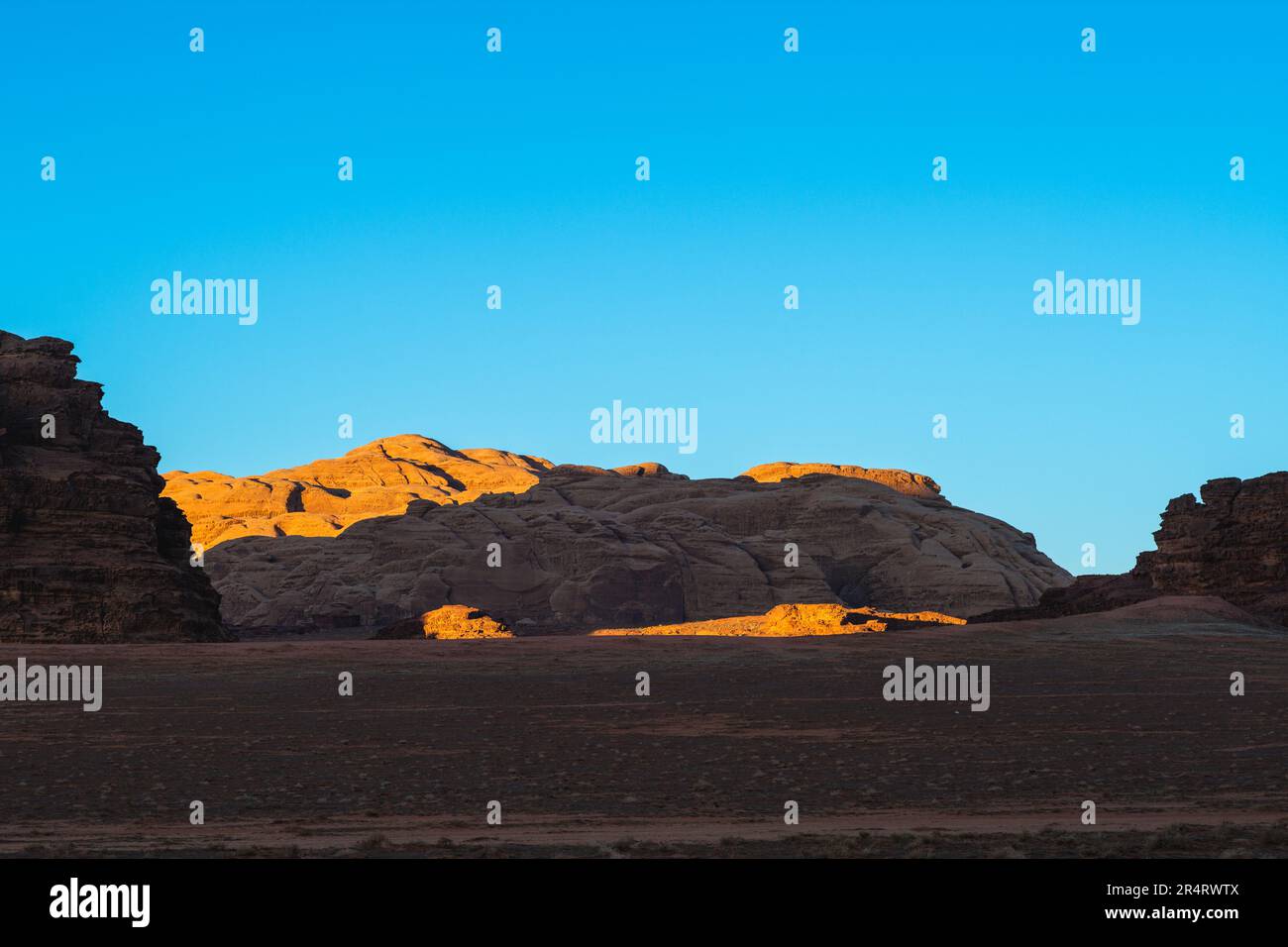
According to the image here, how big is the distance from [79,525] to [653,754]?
120 ft

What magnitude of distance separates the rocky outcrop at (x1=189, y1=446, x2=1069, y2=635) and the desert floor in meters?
32.8

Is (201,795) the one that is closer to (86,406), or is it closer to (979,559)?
(86,406)

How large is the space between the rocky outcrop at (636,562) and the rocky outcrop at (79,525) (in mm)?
18071

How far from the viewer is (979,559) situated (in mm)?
90938

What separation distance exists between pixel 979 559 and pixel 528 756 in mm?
71020

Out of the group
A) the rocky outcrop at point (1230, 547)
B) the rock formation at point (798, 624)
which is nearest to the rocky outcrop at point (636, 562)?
the rock formation at point (798, 624)

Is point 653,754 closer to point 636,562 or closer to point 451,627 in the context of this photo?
point 451,627

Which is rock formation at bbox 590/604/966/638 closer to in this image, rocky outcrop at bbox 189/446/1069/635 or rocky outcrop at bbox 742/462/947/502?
rocky outcrop at bbox 189/446/1069/635

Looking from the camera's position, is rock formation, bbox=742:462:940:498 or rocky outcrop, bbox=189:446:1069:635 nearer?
rocky outcrop, bbox=189:446:1069:635

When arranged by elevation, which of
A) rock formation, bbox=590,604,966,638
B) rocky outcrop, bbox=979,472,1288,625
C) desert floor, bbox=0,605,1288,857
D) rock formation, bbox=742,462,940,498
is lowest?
desert floor, bbox=0,605,1288,857

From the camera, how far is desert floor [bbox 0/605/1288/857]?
53.1 feet

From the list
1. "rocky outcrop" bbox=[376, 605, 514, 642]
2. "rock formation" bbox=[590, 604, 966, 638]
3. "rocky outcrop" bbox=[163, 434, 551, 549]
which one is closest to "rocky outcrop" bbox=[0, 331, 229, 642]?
"rocky outcrop" bbox=[376, 605, 514, 642]

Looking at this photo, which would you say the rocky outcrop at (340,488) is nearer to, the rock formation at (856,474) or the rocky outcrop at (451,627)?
the rock formation at (856,474)

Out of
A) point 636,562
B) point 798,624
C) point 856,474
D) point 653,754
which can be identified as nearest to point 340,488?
point 856,474
